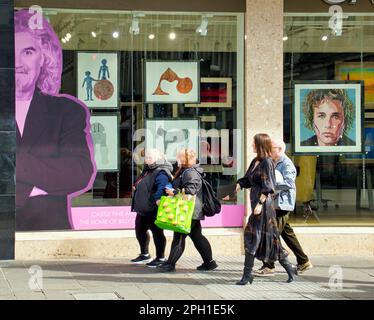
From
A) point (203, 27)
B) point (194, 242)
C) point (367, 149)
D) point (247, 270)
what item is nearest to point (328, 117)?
point (367, 149)

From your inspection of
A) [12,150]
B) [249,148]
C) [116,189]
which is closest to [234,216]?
[249,148]

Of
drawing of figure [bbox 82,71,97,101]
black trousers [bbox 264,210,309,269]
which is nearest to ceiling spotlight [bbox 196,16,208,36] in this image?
drawing of figure [bbox 82,71,97,101]

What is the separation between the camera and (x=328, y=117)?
1162 centimetres

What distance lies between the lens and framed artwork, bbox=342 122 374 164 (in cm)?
1162

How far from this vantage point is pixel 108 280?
8.80m

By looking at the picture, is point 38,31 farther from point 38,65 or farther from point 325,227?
point 325,227

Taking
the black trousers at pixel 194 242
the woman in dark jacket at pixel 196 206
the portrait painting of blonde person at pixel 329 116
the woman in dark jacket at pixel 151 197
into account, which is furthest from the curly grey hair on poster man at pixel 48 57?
the portrait painting of blonde person at pixel 329 116

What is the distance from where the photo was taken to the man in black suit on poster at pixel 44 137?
1065cm

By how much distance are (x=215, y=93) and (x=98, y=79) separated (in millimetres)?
1844

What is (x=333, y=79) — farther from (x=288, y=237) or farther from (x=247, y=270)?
(x=247, y=270)

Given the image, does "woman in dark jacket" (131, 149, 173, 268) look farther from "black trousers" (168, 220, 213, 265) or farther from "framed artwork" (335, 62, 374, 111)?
"framed artwork" (335, 62, 374, 111)

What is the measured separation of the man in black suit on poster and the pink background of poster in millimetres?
196

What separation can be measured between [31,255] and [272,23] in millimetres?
5031

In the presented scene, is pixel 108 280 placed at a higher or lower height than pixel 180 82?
lower
